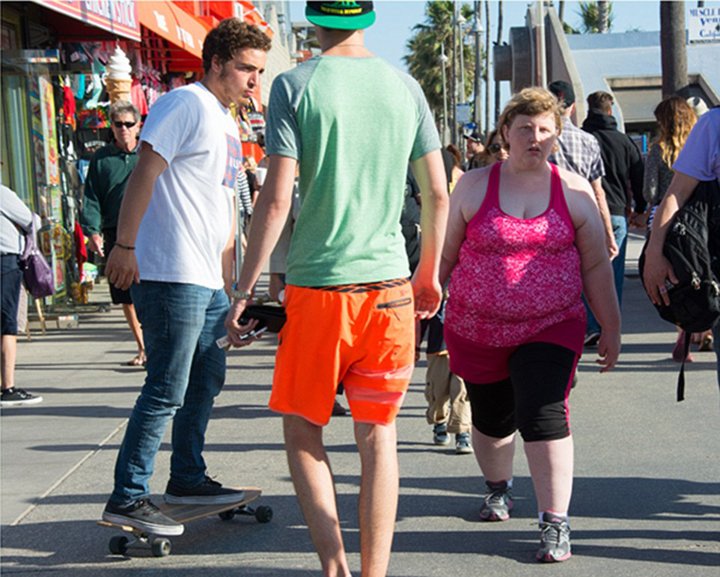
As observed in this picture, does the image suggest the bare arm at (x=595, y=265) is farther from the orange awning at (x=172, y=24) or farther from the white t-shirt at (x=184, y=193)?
the orange awning at (x=172, y=24)

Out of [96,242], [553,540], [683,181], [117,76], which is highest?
[117,76]

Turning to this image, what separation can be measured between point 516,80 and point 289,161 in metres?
25.2

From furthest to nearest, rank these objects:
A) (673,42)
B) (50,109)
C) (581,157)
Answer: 1. (673,42)
2. (50,109)
3. (581,157)

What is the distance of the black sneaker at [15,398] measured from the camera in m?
8.37

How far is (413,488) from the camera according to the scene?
5.83m

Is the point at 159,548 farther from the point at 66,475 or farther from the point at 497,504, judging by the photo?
the point at 66,475

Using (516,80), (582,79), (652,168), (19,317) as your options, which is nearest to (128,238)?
(19,317)

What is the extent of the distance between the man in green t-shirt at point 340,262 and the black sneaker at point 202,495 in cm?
122

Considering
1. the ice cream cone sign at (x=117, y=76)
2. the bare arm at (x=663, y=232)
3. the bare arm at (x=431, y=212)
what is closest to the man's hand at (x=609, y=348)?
the bare arm at (x=663, y=232)

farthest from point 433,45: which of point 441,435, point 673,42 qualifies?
point 441,435

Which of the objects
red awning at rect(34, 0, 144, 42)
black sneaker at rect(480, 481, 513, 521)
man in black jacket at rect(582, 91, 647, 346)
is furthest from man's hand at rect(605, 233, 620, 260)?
red awning at rect(34, 0, 144, 42)

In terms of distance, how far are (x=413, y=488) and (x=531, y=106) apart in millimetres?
1971

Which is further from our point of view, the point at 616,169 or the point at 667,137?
the point at 616,169

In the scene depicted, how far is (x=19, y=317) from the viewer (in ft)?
28.0
